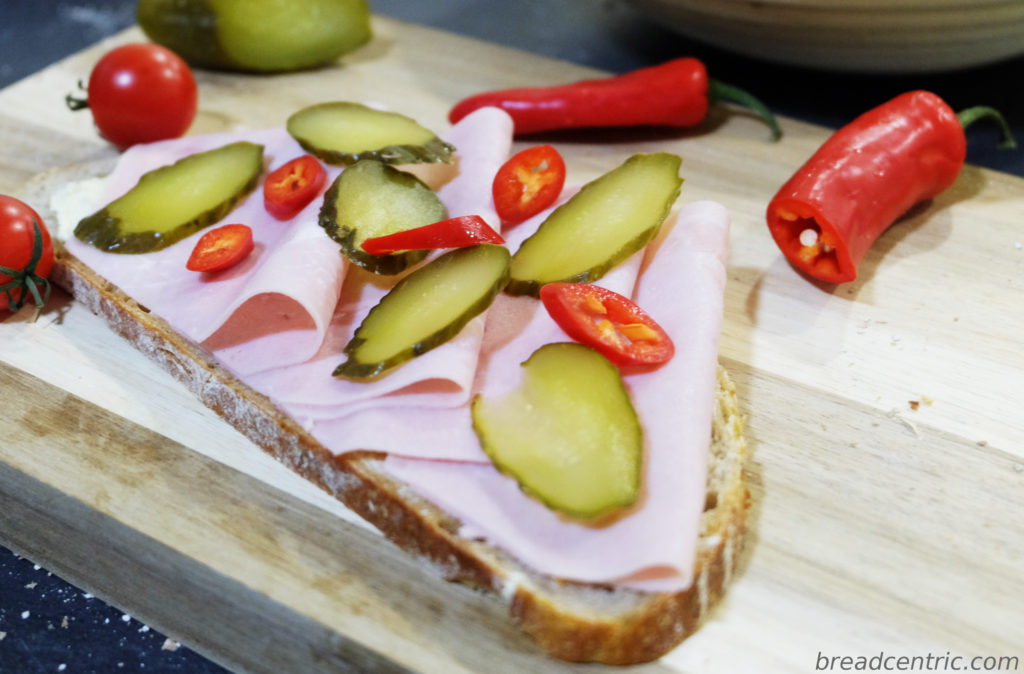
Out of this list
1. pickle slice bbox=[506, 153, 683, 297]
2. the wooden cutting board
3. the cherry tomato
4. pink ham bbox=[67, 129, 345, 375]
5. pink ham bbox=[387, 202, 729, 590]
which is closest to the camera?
pink ham bbox=[387, 202, 729, 590]

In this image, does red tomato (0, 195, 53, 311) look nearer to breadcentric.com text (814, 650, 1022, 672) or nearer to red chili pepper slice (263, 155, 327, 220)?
red chili pepper slice (263, 155, 327, 220)

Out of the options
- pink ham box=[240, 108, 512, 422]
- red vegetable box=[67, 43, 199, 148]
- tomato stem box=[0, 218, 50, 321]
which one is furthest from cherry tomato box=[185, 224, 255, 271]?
red vegetable box=[67, 43, 199, 148]

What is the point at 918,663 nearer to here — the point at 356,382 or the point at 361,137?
the point at 356,382

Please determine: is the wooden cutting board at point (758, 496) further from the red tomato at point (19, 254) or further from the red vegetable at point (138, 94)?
the red vegetable at point (138, 94)

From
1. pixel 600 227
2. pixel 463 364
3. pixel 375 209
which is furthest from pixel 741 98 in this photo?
pixel 463 364

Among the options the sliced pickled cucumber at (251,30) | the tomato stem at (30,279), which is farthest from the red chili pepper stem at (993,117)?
the tomato stem at (30,279)
